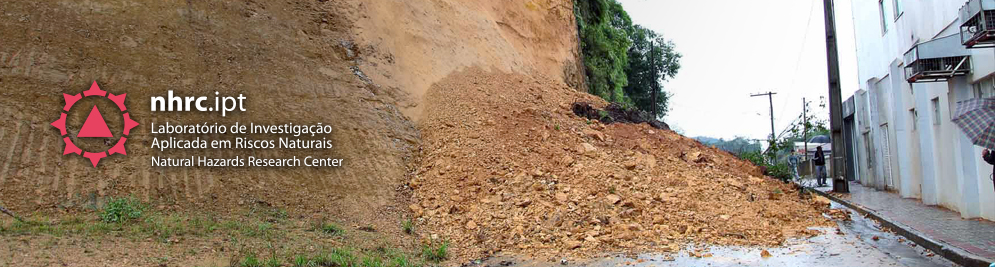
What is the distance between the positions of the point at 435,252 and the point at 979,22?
6.88m

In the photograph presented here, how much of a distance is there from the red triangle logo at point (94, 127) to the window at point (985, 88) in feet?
39.2

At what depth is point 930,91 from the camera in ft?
42.1

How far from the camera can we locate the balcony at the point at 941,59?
10953 millimetres

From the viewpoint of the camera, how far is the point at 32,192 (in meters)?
8.91

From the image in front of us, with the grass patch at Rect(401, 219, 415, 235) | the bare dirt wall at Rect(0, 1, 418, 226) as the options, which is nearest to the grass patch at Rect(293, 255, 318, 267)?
the grass patch at Rect(401, 219, 415, 235)

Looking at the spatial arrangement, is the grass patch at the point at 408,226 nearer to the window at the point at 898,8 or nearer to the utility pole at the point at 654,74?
the window at the point at 898,8

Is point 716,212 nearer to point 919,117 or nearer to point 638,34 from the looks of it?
point 919,117

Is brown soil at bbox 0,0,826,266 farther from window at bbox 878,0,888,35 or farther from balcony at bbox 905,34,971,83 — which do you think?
window at bbox 878,0,888,35

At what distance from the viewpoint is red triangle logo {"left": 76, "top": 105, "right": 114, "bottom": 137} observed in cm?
993

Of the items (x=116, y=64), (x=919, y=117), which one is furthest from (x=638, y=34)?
(x=116, y=64)

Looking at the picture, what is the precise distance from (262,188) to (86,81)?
10.0 ft

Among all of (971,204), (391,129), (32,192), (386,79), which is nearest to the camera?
(32,192)

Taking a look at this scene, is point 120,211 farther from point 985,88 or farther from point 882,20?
point 882,20

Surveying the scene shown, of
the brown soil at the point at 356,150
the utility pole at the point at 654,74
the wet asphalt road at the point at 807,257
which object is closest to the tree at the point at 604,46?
the utility pole at the point at 654,74
